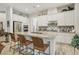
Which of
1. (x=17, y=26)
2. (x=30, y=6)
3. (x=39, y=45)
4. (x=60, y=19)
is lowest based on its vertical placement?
(x=39, y=45)

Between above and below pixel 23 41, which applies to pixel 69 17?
above

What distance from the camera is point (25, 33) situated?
103 inches

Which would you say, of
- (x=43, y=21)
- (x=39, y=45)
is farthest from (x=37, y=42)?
(x=43, y=21)

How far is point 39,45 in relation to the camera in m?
→ 2.63

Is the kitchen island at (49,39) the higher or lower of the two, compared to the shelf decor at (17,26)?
lower

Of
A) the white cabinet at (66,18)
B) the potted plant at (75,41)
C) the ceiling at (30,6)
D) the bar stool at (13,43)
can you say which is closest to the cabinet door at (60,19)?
the white cabinet at (66,18)

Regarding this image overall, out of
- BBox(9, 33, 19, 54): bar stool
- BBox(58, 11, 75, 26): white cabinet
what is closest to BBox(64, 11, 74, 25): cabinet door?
BBox(58, 11, 75, 26): white cabinet

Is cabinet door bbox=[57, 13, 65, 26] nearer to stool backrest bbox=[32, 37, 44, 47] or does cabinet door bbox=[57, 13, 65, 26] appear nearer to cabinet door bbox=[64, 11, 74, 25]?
cabinet door bbox=[64, 11, 74, 25]

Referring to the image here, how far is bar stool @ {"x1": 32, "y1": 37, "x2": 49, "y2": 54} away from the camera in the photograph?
103 inches

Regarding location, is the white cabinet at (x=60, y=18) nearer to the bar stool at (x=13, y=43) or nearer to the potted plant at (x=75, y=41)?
the potted plant at (x=75, y=41)

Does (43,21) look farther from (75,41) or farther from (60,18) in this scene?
(75,41)

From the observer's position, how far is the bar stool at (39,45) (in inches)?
103
